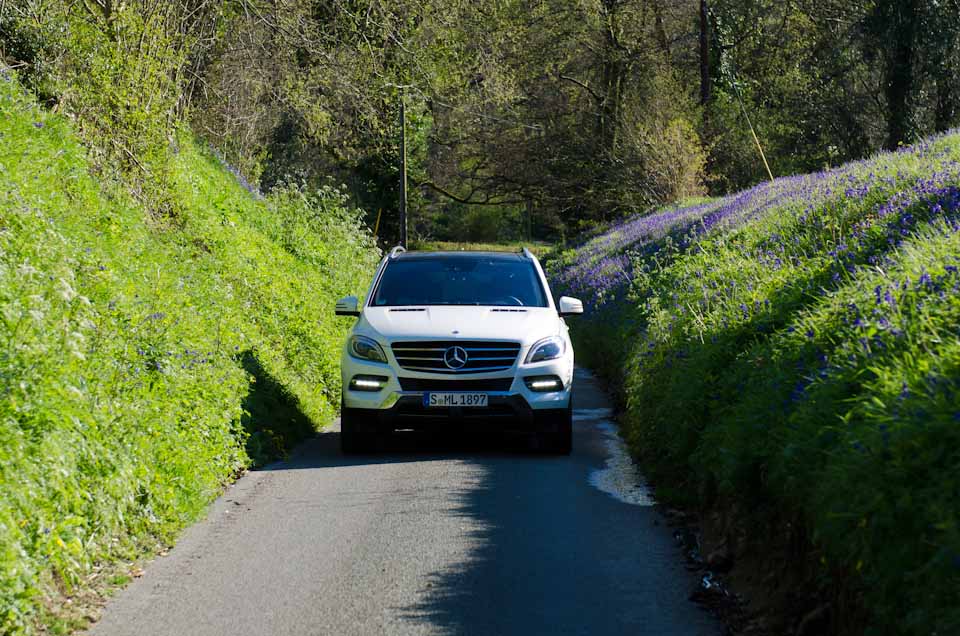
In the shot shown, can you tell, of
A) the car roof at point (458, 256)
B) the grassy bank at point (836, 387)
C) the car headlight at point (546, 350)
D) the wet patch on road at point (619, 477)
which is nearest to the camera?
the grassy bank at point (836, 387)

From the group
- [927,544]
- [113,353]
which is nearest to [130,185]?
[113,353]

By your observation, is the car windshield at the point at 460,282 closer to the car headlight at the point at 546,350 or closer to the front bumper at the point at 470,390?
the car headlight at the point at 546,350

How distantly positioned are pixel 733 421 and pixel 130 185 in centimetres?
1065

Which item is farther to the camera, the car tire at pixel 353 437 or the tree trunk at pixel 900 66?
the tree trunk at pixel 900 66

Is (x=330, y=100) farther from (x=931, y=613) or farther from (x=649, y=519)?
(x=931, y=613)

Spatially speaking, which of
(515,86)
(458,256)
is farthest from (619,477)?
(515,86)

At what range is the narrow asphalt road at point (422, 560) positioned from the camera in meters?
5.77

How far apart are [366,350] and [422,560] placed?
421 centimetres

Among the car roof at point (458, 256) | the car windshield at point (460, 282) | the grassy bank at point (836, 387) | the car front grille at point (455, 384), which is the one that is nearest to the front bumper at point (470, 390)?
the car front grille at point (455, 384)

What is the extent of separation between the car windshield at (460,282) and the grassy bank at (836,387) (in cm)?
148

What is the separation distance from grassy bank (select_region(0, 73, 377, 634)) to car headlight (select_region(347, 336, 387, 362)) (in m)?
1.11

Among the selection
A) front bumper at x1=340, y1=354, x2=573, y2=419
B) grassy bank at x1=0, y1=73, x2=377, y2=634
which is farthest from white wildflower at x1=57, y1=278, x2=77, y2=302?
front bumper at x1=340, y1=354, x2=573, y2=419

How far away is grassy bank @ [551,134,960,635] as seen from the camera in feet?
14.8

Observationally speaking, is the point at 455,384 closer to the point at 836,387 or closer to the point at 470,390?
the point at 470,390
